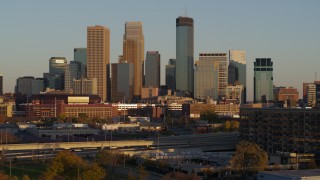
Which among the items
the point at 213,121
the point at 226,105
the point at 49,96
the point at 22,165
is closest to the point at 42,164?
the point at 22,165

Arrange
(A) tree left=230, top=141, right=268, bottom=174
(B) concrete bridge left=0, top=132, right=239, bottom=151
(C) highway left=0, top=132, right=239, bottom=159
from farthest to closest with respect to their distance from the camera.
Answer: (B) concrete bridge left=0, top=132, right=239, bottom=151
(C) highway left=0, top=132, right=239, bottom=159
(A) tree left=230, top=141, right=268, bottom=174

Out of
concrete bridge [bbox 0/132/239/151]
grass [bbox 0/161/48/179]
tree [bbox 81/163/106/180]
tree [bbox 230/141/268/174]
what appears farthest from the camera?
concrete bridge [bbox 0/132/239/151]

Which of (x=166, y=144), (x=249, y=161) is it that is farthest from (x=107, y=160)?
(x=166, y=144)

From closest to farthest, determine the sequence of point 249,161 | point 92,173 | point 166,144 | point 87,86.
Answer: point 92,173, point 249,161, point 166,144, point 87,86

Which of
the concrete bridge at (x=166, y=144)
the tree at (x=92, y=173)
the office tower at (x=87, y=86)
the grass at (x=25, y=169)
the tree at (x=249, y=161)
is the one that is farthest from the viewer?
the office tower at (x=87, y=86)

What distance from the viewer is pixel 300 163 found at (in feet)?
175

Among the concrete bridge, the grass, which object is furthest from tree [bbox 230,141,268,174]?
the concrete bridge

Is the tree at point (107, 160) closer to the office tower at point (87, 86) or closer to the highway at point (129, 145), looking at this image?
the highway at point (129, 145)

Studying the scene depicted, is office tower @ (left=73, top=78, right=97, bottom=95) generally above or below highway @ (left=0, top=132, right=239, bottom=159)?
above

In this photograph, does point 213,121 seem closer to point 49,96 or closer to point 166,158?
point 49,96

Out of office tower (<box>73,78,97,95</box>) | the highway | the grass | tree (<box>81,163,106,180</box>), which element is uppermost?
office tower (<box>73,78,97,95</box>)

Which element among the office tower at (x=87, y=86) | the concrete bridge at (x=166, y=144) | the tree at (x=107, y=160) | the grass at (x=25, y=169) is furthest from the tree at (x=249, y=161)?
the office tower at (x=87, y=86)

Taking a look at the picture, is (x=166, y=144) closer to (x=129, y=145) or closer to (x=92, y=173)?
(x=129, y=145)

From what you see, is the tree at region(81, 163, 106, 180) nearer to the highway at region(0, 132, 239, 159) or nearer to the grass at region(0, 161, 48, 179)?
the grass at region(0, 161, 48, 179)
